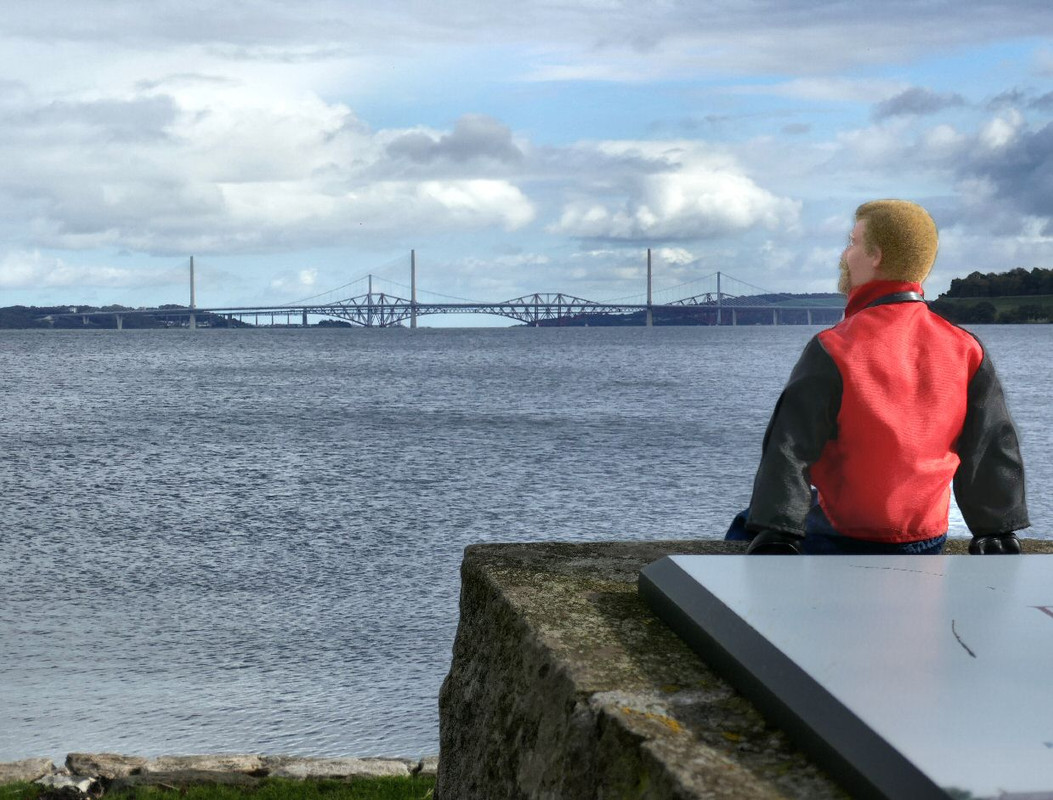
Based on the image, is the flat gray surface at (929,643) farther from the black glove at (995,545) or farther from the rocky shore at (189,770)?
the rocky shore at (189,770)

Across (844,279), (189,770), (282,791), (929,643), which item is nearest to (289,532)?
(189,770)

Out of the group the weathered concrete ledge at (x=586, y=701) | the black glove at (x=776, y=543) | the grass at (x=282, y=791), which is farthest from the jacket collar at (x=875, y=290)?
the grass at (x=282, y=791)

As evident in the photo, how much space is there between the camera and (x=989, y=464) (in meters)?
2.64

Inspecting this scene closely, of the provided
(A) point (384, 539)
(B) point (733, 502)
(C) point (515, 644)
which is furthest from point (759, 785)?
(B) point (733, 502)

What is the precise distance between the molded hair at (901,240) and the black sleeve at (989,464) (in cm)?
26

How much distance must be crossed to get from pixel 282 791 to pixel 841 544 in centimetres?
275

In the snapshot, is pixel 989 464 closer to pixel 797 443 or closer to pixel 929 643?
pixel 797 443

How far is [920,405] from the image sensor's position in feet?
8.27

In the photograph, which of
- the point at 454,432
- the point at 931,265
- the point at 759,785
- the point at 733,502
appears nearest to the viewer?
the point at 759,785

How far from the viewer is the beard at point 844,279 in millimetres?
2844

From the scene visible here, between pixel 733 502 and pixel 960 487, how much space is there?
12998 mm

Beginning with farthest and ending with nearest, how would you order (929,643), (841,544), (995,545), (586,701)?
(995,545)
(841,544)
(586,701)
(929,643)

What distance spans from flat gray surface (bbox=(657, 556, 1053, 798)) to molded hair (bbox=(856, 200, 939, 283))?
69cm

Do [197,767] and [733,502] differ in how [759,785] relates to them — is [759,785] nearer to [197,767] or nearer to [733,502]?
[197,767]
